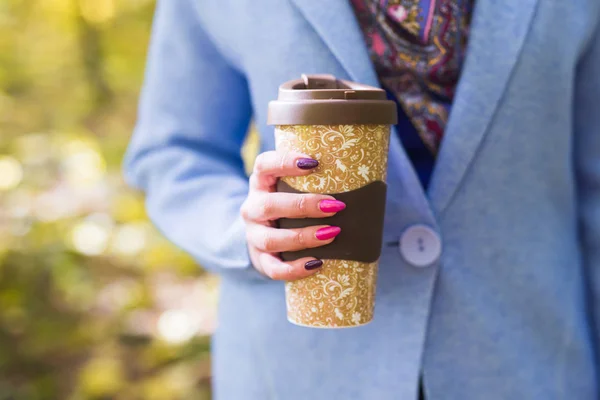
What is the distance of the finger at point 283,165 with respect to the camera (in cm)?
79

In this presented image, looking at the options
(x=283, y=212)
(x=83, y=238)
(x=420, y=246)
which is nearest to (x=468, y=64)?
(x=420, y=246)

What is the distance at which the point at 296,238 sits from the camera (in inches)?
32.3

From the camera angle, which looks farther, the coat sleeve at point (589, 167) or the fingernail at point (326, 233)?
the coat sleeve at point (589, 167)

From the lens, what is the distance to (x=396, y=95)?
1.03m

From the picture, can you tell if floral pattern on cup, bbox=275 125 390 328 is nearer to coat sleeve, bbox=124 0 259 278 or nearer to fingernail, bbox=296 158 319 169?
fingernail, bbox=296 158 319 169

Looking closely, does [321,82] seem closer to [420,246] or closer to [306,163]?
[306,163]

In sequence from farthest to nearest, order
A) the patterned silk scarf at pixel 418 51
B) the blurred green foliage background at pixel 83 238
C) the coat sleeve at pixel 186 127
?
the blurred green foliage background at pixel 83 238, the coat sleeve at pixel 186 127, the patterned silk scarf at pixel 418 51

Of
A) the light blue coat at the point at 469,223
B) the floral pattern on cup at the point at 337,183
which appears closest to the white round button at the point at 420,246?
the light blue coat at the point at 469,223

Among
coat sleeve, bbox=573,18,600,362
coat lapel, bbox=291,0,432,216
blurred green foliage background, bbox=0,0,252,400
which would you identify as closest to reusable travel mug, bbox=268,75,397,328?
coat lapel, bbox=291,0,432,216

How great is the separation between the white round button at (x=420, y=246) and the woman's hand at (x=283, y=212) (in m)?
0.20

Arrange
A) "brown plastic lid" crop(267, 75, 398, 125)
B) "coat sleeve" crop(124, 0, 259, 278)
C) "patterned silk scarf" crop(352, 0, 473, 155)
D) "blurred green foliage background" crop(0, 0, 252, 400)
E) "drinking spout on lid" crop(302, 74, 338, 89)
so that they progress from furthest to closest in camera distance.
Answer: "blurred green foliage background" crop(0, 0, 252, 400)
"coat sleeve" crop(124, 0, 259, 278)
"patterned silk scarf" crop(352, 0, 473, 155)
"drinking spout on lid" crop(302, 74, 338, 89)
"brown plastic lid" crop(267, 75, 398, 125)

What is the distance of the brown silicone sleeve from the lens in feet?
2.70

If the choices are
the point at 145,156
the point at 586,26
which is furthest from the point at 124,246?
the point at 586,26

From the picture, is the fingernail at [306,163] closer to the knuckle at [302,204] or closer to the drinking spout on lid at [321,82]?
the knuckle at [302,204]
